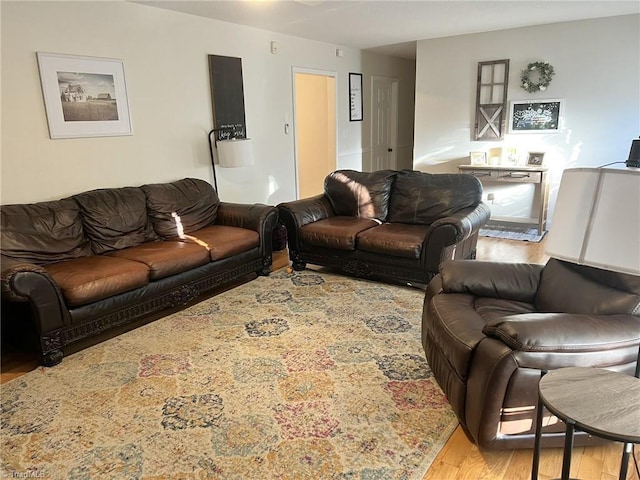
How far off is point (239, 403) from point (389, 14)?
13.0 ft

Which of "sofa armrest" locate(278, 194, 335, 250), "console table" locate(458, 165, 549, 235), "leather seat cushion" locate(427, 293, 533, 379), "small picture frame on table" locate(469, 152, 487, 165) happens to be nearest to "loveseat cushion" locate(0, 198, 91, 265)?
"sofa armrest" locate(278, 194, 335, 250)

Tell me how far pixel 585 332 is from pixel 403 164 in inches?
276

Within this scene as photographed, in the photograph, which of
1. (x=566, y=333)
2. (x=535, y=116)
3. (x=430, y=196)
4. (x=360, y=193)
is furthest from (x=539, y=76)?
(x=566, y=333)

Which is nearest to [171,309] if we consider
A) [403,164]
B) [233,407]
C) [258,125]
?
[233,407]

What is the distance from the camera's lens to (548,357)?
167 cm

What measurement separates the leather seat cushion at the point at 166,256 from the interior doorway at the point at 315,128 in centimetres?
311

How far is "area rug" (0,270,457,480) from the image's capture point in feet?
6.28

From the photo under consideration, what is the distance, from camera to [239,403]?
232 cm

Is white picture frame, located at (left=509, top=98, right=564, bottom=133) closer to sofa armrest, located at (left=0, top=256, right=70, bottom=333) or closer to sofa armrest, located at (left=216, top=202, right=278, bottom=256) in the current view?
sofa armrest, located at (left=216, top=202, right=278, bottom=256)

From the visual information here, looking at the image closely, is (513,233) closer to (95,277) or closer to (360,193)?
(360,193)

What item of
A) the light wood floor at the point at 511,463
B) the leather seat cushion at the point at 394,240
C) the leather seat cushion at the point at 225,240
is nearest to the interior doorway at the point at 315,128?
the leather seat cushion at the point at 225,240

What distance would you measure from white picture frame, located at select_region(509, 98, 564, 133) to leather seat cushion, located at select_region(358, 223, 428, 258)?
2529mm

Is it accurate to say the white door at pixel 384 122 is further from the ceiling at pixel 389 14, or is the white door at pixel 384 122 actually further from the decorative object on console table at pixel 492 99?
the decorative object on console table at pixel 492 99

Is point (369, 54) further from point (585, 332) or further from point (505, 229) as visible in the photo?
point (585, 332)
